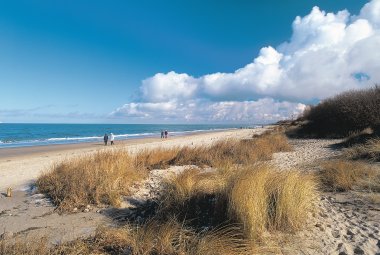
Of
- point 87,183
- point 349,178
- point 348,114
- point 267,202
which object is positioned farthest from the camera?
point 348,114

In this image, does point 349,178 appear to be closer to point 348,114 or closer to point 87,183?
point 87,183

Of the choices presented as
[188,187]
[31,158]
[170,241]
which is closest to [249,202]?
[170,241]

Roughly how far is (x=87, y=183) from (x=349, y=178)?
6412 mm

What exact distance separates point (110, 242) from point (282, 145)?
15.2 m

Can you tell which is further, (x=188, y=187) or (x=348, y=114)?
(x=348, y=114)

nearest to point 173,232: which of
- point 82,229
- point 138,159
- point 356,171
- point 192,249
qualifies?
point 192,249

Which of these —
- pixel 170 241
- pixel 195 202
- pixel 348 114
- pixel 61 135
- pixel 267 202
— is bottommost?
pixel 170 241

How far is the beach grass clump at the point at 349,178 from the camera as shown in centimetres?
783

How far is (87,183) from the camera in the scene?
→ 761 cm

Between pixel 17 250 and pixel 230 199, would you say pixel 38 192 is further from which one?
pixel 230 199

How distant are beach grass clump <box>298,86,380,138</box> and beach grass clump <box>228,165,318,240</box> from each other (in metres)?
17.9

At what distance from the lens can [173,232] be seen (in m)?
4.75

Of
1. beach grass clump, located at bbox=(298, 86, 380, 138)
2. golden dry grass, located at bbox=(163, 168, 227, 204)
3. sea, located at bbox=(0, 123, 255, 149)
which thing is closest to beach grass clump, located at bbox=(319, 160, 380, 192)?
golden dry grass, located at bbox=(163, 168, 227, 204)

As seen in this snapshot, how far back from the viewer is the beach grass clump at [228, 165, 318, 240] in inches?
193
